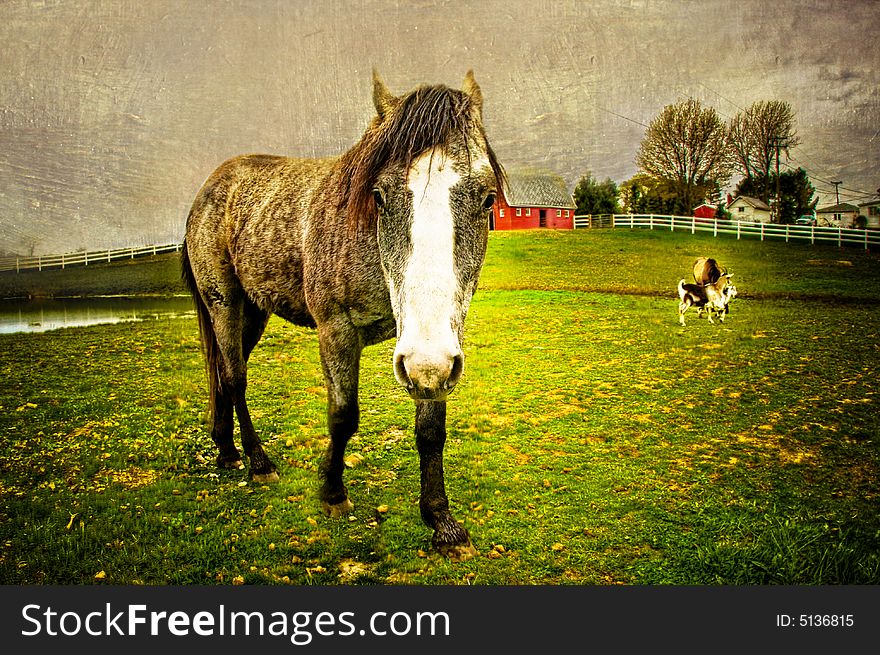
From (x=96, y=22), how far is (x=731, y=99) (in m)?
4.29

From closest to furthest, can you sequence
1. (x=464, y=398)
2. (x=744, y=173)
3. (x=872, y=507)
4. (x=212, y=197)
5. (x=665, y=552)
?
(x=665, y=552), (x=872, y=507), (x=212, y=197), (x=464, y=398), (x=744, y=173)

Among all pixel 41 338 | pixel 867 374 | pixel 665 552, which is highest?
pixel 41 338

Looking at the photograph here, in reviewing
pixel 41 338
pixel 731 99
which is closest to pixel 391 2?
pixel 731 99

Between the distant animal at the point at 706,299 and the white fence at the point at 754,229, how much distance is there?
0.40 metres

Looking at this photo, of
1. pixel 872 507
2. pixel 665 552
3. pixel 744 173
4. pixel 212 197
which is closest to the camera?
pixel 665 552

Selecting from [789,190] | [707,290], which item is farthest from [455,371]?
[789,190]

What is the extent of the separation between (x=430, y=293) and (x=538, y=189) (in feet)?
7.59

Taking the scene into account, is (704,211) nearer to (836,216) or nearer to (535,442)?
(836,216)

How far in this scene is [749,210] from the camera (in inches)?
138

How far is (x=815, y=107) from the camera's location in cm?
335

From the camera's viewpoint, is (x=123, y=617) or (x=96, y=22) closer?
(x=123, y=617)

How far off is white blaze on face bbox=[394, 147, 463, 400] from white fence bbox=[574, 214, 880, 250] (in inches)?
93.2

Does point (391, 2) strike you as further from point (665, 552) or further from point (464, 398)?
point (665, 552)

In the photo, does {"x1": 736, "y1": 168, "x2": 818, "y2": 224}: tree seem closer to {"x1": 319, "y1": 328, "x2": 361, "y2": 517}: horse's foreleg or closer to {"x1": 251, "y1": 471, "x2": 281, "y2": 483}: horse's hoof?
{"x1": 319, "y1": 328, "x2": 361, "y2": 517}: horse's foreleg
